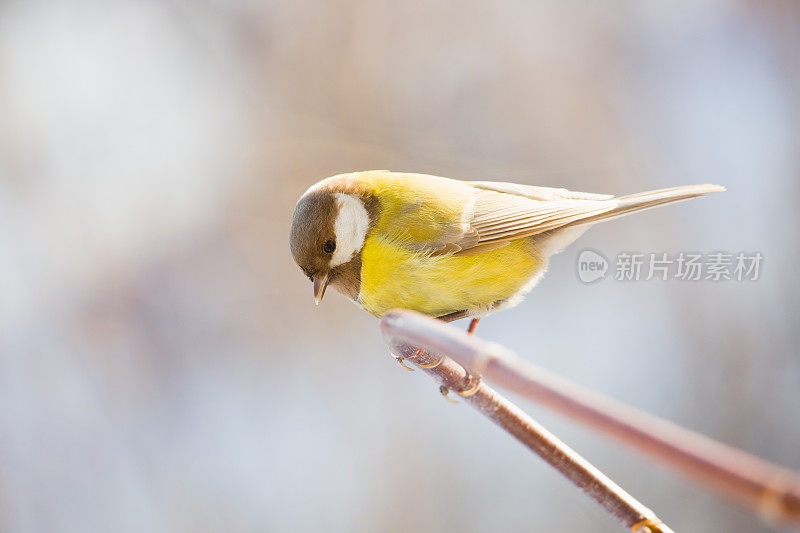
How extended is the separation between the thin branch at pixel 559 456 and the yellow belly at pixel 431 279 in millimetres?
376

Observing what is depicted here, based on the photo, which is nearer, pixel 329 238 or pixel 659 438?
pixel 659 438

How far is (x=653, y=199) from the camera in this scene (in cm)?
155

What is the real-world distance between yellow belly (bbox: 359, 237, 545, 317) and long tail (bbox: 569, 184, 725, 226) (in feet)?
0.73

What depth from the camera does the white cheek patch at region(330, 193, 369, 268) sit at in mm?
1640

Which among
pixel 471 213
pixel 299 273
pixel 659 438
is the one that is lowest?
pixel 299 273

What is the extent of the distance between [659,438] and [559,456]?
538 millimetres

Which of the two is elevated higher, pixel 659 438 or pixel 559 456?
pixel 659 438

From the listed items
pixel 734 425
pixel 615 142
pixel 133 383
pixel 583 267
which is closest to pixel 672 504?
pixel 734 425

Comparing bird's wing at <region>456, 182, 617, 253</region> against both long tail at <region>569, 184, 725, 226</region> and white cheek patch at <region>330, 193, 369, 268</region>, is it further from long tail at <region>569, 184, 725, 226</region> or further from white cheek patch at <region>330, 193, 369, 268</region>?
white cheek patch at <region>330, 193, 369, 268</region>

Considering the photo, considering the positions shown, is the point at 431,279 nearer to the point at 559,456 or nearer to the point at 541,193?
the point at 541,193

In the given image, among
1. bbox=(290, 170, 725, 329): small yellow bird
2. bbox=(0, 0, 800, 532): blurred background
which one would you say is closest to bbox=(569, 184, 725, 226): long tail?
bbox=(290, 170, 725, 329): small yellow bird

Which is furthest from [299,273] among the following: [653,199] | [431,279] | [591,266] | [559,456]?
[559,456]

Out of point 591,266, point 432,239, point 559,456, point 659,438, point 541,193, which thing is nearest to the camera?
point 659,438

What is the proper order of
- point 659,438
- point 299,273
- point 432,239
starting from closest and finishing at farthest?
point 659,438 < point 432,239 < point 299,273
